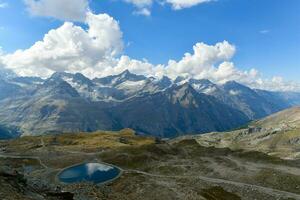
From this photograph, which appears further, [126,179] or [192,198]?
[126,179]

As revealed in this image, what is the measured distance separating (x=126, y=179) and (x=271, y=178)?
1720 inches

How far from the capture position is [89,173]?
408ft

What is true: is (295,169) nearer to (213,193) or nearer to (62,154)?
(213,193)

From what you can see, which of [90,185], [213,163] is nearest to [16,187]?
[90,185]

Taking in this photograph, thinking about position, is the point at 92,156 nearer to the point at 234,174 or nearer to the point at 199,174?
the point at 199,174

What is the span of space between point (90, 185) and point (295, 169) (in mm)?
71821

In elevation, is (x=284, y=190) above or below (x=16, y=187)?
below

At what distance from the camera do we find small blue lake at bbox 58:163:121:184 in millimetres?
114100

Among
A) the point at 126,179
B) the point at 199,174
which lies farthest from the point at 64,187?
the point at 199,174

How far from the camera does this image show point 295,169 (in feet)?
422

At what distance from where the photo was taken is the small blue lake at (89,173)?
114 metres

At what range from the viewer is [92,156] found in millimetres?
150875

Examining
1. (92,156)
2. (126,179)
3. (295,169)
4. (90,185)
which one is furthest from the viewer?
(92,156)

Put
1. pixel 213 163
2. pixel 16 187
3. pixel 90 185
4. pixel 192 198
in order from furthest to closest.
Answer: pixel 213 163
pixel 90 185
pixel 192 198
pixel 16 187
